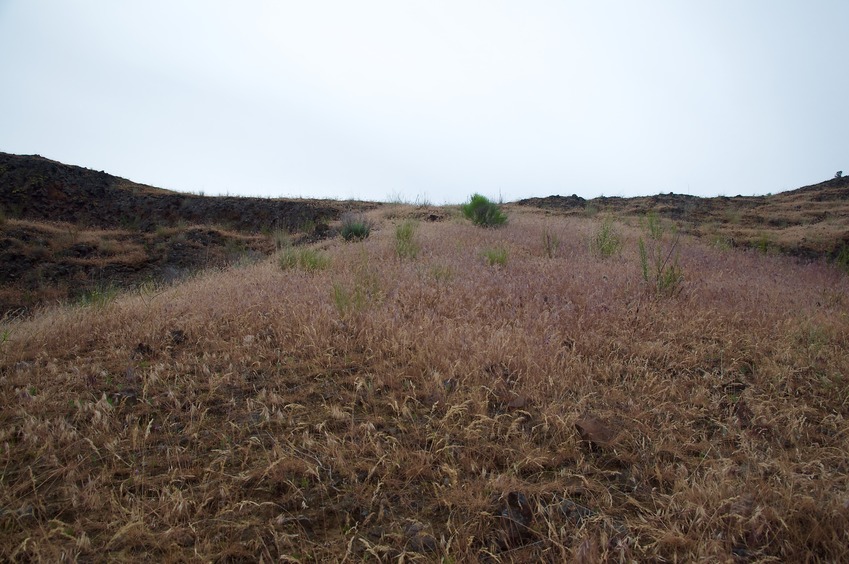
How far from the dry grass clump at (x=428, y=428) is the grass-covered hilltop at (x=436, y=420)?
2 centimetres

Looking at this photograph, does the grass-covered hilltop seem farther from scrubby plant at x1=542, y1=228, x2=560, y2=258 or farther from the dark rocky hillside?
the dark rocky hillside

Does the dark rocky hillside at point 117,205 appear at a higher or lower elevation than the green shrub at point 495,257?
higher

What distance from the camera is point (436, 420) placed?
265 cm

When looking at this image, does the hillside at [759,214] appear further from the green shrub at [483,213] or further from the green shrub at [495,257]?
the green shrub at [495,257]

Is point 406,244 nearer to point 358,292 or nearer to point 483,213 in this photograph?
point 358,292

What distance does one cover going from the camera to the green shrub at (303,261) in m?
6.51

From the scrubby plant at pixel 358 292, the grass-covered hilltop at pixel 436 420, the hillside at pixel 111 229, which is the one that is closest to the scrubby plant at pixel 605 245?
the grass-covered hilltop at pixel 436 420

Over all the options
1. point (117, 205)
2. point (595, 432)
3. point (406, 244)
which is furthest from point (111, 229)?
point (595, 432)

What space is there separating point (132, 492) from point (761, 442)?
3430mm

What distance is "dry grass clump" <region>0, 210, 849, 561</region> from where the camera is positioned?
1900 millimetres

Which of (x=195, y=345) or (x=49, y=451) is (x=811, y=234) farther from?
(x=49, y=451)

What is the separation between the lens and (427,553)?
6.08 ft

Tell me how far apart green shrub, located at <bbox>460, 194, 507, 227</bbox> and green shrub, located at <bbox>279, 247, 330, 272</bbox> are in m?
5.49

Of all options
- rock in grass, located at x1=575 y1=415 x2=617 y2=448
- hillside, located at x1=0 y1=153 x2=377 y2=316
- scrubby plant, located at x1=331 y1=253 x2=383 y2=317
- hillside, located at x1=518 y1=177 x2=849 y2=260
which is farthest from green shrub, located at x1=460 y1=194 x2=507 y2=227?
rock in grass, located at x1=575 y1=415 x2=617 y2=448
